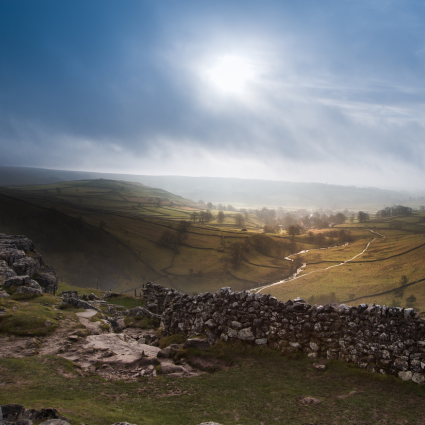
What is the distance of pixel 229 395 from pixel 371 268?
119 m

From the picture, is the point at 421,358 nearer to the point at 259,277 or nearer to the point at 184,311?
the point at 184,311

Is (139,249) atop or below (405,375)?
below

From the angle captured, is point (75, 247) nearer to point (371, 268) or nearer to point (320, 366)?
point (320, 366)

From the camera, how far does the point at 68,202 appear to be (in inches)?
6250

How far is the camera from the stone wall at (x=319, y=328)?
Result: 10.6 metres

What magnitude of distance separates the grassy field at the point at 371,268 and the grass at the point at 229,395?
77.7 meters

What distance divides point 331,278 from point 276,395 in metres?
99.8

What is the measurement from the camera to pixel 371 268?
110m

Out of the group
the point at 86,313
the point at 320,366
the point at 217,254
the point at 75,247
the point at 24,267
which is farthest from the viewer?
the point at 217,254

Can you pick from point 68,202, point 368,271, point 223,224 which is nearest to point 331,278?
point 368,271

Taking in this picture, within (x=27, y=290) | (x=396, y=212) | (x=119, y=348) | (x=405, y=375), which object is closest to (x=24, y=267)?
(x=27, y=290)

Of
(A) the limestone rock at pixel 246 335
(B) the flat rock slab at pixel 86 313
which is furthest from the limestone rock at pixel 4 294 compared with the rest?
(A) the limestone rock at pixel 246 335

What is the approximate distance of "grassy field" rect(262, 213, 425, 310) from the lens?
284ft

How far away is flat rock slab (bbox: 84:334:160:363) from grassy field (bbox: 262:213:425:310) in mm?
76461
